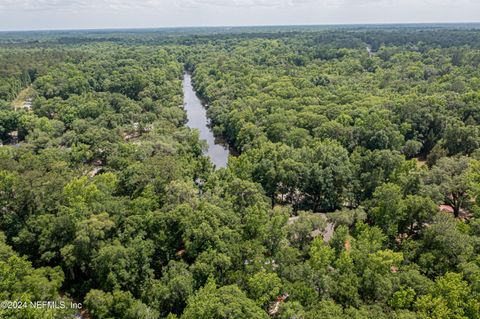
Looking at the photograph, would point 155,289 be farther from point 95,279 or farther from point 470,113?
point 470,113

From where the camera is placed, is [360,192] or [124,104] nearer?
[360,192]

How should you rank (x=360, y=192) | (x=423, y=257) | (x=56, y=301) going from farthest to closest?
(x=360, y=192) → (x=423, y=257) → (x=56, y=301)

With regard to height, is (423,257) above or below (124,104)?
below

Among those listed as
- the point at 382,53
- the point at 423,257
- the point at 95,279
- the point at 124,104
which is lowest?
the point at 95,279

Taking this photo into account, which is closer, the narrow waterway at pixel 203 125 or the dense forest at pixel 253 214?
the dense forest at pixel 253 214

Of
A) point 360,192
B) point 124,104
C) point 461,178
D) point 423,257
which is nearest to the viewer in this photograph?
point 423,257

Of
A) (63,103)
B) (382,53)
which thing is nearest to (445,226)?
(63,103)
